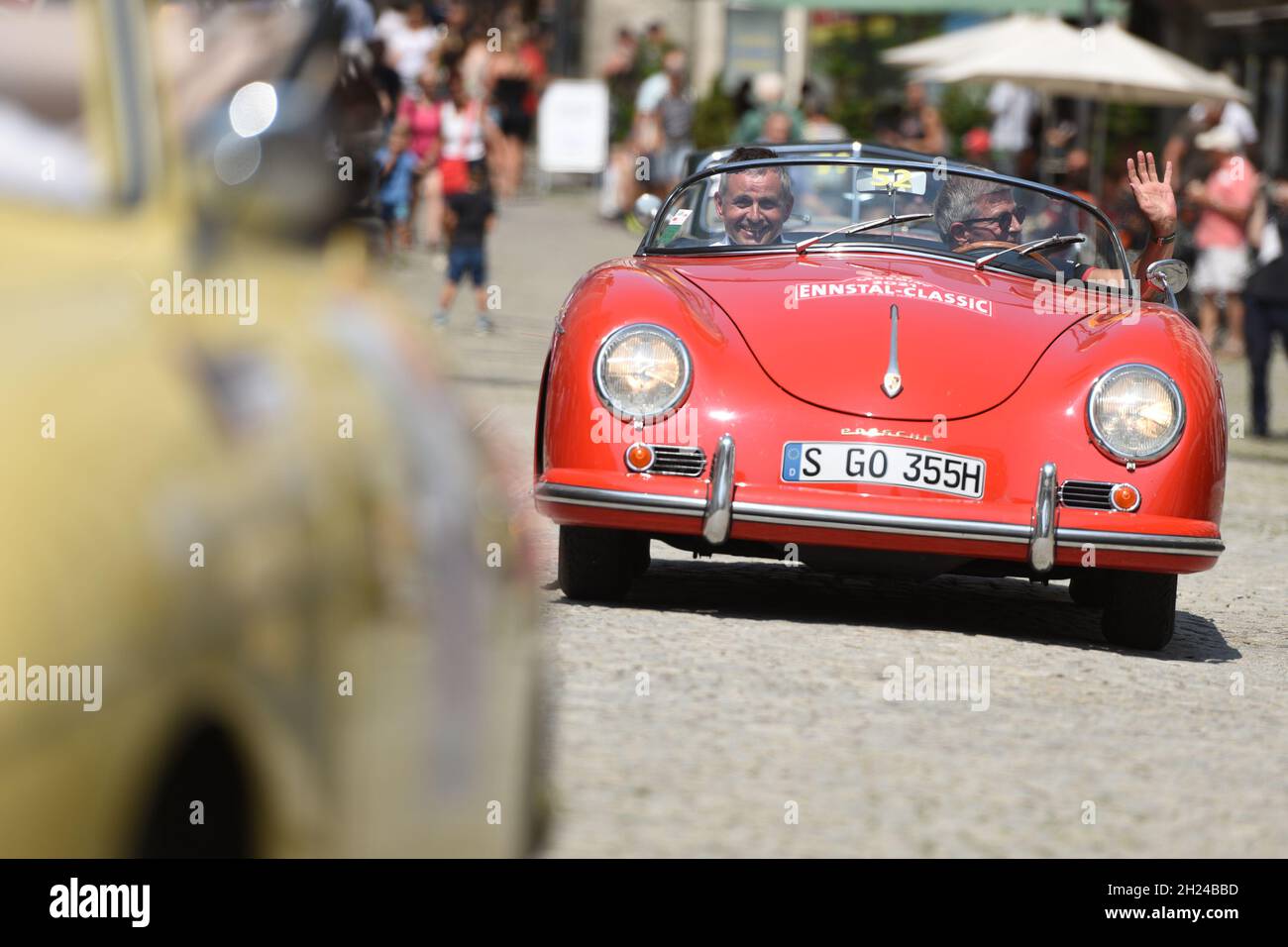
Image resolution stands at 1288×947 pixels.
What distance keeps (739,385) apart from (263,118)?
3128 mm

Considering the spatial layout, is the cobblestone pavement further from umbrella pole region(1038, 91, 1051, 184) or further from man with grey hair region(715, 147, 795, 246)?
umbrella pole region(1038, 91, 1051, 184)

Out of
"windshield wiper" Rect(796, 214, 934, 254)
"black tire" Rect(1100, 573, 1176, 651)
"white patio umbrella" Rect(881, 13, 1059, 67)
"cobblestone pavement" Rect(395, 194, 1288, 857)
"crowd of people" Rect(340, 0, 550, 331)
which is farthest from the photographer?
"white patio umbrella" Rect(881, 13, 1059, 67)

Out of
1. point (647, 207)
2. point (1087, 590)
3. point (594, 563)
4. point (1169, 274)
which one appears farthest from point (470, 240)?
point (594, 563)

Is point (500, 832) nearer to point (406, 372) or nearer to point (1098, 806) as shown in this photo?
point (406, 372)

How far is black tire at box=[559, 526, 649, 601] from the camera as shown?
6.25 m

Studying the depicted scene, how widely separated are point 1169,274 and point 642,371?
78.6 inches

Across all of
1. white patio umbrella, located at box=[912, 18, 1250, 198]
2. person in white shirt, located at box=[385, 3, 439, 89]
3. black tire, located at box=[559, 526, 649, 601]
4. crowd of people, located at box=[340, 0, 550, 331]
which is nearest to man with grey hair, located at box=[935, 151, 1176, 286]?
black tire, located at box=[559, 526, 649, 601]

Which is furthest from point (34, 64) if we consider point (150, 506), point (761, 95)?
point (761, 95)

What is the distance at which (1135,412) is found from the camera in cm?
602

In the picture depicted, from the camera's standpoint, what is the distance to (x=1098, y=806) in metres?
4.21

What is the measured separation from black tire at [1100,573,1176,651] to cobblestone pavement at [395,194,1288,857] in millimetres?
95

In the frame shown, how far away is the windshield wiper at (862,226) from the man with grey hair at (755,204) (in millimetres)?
147

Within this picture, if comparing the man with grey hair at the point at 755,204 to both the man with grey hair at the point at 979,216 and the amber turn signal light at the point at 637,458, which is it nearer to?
the man with grey hair at the point at 979,216

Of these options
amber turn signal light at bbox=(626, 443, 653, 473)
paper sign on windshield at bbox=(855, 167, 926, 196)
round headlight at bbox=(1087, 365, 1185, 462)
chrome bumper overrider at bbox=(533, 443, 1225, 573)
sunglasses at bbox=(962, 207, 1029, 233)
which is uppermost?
paper sign on windshield at bbox=(855, 167, 926, 196)
